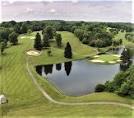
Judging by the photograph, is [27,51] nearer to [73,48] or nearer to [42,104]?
[73,48]

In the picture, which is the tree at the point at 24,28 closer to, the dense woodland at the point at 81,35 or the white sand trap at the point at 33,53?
the dense woodland at the point at 81,35

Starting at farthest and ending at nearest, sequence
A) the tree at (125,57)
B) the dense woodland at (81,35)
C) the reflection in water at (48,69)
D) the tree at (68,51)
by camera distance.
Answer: the tree at (125,57) → the tree at (68,51) → the reflection in water at (48,69) → the dense woodland at (81,35)

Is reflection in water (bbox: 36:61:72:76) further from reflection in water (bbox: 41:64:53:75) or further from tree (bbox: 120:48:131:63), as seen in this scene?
tree (bbox: 120:48:131:63)

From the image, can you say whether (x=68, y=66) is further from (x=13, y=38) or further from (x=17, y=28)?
(x=13, y=38)

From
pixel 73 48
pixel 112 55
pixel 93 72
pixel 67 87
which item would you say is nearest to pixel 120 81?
pixel 67 87

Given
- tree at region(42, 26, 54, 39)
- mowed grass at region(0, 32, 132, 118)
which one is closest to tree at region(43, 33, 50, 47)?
tree at region(42, 26, 54, 39)

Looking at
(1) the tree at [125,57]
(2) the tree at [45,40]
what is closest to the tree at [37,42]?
(2) the tree at [45,40]
